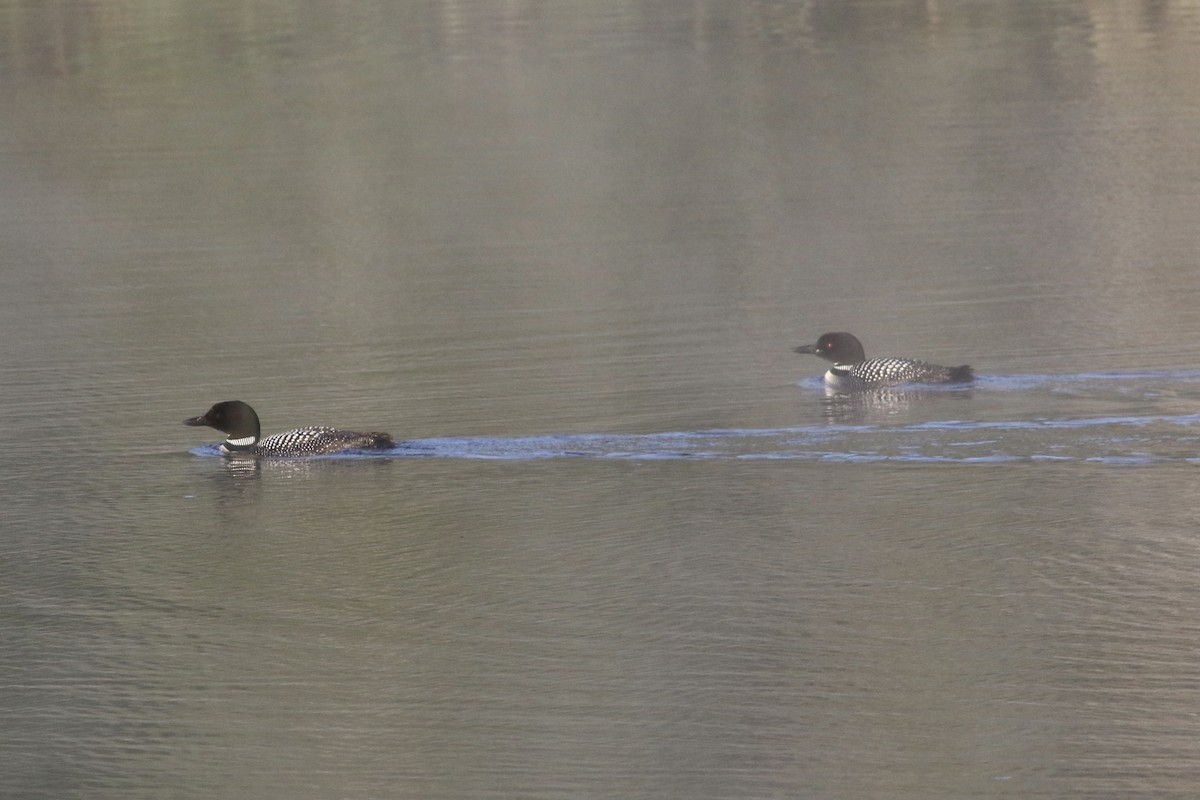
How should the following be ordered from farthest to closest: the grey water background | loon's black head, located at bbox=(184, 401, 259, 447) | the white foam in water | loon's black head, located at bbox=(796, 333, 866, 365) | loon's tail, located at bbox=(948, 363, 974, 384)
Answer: loon's black head, located at bbox=(796, 333, 866, 365) → loon's tail, located at bbox=(948, 363, 974, 384) → loon's black head, located at bbox=(184, 401, 259, 447) → the white foam in water → the grey water background

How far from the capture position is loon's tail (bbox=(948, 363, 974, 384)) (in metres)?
15.4

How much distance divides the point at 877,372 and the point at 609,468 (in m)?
2.89

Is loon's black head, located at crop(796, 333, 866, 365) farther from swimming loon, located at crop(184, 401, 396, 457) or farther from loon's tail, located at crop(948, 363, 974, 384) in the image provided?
swimming loon, located at crop(184, 401, 396, 457)

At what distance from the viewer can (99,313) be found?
21.0 metres

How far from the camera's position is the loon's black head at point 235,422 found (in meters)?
14.1

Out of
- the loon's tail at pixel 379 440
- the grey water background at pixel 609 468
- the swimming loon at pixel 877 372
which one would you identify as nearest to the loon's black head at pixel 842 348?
the swimming loon at pixel 877 372

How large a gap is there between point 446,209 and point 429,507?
593 inches

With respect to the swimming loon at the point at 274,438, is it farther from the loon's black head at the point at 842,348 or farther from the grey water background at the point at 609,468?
the loon's black head at the point at 842,348

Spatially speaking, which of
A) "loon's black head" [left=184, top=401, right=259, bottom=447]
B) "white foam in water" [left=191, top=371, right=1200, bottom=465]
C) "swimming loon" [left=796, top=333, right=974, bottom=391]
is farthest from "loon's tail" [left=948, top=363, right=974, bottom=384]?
"loon's black head" [left=184, top=401, right=259, bottom=447]

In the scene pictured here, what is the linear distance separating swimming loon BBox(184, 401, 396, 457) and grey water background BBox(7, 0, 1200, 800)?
0.37ft

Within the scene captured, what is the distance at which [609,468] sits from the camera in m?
13.4

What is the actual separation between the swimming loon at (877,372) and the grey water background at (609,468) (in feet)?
0.79

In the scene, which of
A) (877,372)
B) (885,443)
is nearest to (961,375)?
(877,372)

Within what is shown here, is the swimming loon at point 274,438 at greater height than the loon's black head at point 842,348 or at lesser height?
greater
